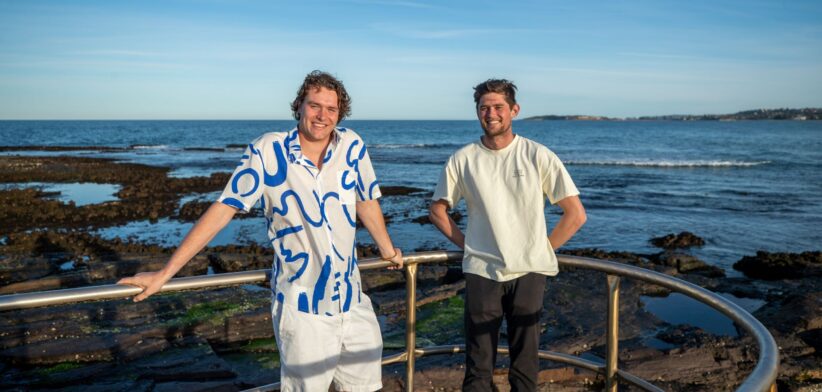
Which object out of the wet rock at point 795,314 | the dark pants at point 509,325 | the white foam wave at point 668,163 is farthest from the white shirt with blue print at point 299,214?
the white foam wave at point 668,163

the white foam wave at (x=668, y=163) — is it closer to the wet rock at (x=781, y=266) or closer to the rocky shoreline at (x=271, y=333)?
the wet rock at (x=781, y=266)

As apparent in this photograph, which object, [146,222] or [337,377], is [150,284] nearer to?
[337,377]

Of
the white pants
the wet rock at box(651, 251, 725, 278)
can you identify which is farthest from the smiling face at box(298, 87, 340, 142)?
the wet rock at box(651, 251, 725, 278)

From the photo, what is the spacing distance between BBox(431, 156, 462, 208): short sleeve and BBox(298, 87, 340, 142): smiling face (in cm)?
83

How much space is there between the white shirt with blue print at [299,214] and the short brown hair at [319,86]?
20 centimetres

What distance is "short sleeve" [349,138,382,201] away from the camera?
2.63m

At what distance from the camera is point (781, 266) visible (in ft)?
37.0

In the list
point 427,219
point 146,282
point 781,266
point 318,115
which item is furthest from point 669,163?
point 146,282

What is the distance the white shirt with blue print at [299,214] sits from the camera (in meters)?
2.38

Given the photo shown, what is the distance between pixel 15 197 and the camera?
1966cm

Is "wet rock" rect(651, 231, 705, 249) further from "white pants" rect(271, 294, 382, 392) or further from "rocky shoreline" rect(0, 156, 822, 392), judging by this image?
"white pants" rect(271, 294, 382, 392)

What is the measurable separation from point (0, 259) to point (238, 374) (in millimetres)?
7259

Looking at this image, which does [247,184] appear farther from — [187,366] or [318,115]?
[187,366]

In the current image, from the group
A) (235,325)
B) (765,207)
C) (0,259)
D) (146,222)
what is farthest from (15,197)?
(765,207)
